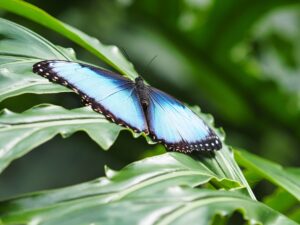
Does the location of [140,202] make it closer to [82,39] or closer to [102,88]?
[102,88]

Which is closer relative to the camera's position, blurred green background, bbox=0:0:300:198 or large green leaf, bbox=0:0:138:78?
large green leaf, bbox=0:0:138:78

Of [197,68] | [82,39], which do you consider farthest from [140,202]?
[197,68]

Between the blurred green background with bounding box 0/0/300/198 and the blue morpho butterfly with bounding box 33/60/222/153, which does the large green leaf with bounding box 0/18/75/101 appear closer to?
the blue morpho butterfly with bounding box 33/60/222/153

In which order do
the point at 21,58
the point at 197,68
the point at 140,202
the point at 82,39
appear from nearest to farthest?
the point at 140,202 → the point at 21,58 → the point at 82,39 → the point at 197,68

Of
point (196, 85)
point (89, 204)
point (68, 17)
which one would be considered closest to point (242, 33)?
point (196, 85)

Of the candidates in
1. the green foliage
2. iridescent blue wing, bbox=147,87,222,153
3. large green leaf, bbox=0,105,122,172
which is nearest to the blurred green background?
the green foliage

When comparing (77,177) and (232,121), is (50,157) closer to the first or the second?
(77,177)
